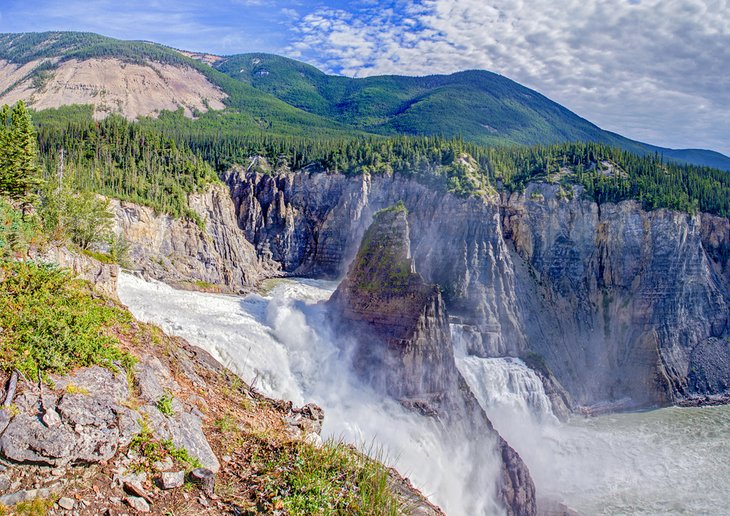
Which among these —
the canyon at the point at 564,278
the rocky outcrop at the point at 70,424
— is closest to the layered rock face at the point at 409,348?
the canyon at the point at 564,278

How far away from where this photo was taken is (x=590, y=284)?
62.5m

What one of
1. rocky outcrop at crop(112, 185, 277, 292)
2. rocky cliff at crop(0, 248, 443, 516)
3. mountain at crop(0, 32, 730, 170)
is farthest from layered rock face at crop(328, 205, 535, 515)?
mountain at crop(0, 32, 730, 170)

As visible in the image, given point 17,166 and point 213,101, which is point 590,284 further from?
point 213,101

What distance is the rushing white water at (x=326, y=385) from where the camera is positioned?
2845 cm

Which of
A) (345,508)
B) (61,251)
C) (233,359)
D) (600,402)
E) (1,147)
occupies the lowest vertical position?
(600,402)

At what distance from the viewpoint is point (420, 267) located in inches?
2275

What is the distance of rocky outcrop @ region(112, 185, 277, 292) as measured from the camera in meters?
52.8

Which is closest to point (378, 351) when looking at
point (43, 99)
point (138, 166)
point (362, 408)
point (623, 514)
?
point (362, 408)

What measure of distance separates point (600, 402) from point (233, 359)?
1518 inches

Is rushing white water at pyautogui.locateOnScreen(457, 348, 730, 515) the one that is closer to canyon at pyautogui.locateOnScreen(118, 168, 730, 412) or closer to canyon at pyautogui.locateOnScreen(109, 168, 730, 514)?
canyon at pyautogui.locateOnScreen(109, 168, 730, 514)

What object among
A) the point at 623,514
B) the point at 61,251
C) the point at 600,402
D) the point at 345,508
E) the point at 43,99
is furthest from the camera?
the point at 43,99

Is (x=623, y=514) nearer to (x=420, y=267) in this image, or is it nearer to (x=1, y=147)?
(x=420, y=267)

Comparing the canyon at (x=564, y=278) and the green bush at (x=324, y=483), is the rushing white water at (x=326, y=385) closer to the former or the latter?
the canyon at (x=564, y=278)

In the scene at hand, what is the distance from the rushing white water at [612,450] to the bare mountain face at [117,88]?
12035 cm
